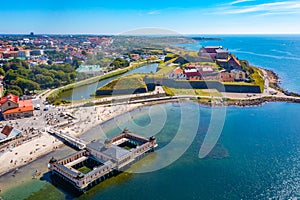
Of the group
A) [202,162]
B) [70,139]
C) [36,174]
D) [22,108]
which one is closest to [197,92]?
[202,162]

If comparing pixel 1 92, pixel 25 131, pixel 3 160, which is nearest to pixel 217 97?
pixel 25 131

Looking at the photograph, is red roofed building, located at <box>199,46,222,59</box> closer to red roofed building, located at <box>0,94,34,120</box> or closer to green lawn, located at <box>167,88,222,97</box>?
green lawn, located at <box>167,88,222,97</box>

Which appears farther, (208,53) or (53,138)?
(208,53)

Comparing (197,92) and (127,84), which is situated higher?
(127,84)

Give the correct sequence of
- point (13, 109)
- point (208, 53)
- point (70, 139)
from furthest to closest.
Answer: point (208, 53) < point (13, 109) < point (70, 139)

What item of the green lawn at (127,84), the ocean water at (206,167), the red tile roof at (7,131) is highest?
the green lawn at (127,84)

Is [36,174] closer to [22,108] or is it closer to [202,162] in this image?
[202,162]

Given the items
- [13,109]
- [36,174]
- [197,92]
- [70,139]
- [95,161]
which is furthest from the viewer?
[197,92]

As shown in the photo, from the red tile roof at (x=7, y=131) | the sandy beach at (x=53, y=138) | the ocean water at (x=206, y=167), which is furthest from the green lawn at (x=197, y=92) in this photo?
the red tile roof at (x=7, y=131)

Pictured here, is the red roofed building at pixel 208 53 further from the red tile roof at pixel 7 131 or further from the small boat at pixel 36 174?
the small boat at pixel 36 174
